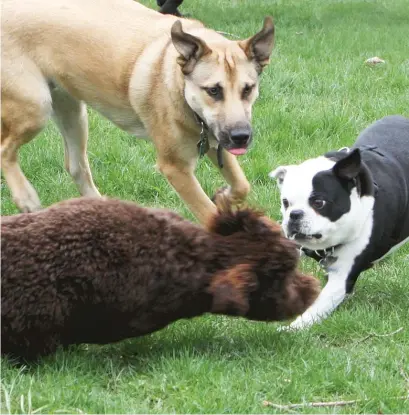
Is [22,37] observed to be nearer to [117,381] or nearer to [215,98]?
[215,98]

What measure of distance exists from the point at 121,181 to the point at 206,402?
129 inches

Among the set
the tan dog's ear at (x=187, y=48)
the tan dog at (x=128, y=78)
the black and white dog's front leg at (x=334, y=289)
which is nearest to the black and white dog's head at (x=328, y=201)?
the black and white dog's front leg at (x=334, y=289)

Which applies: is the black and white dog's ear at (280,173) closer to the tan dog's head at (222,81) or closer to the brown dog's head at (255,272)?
the tan dog's head at (222,81)

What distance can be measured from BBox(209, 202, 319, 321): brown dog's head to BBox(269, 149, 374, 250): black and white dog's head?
2.13 feet

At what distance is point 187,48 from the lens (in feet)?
17.8

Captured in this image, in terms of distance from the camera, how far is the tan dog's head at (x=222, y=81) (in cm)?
530

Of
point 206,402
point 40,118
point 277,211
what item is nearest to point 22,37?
point 40,118

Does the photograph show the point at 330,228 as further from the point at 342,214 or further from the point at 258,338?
the point at 258,338

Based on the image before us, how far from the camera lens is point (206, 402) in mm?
3287

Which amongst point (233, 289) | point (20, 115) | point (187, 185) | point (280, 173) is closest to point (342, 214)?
point (280, 173)

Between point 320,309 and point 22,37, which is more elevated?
point 22,37

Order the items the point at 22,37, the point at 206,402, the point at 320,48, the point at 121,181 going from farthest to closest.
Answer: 1. the point at 320,48
2. the point at 121,181
3. the point at 22,37
4. the point at 206,402

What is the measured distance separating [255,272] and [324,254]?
1109 mm

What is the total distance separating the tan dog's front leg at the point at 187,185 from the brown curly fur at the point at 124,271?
1.93 metres
